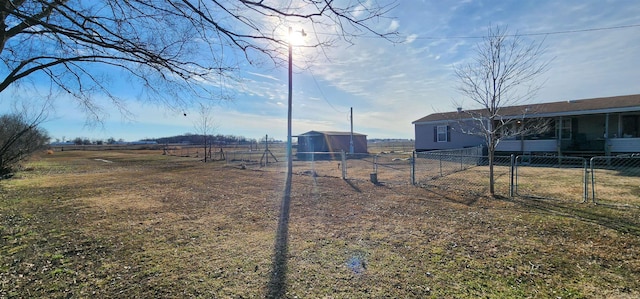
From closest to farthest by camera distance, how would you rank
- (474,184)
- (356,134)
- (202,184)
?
(474,184)
(202,184)
(356,134)

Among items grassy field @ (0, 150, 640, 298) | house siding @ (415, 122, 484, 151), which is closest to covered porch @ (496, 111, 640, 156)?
house siding @ (415, 122, 484, 151)

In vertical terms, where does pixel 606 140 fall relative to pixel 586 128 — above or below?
below

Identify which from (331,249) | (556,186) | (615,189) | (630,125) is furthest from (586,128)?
(331,249)

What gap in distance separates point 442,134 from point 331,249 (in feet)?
63.2

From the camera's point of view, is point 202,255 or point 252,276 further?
point 202,255

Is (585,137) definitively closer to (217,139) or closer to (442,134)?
(442,134)

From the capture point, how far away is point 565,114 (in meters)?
15.4

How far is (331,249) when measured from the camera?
405 centimetres

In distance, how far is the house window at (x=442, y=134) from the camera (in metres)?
20.7

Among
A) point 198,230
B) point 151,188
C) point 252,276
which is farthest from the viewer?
point 151,188

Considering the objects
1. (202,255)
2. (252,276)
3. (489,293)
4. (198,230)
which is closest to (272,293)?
(252,276)

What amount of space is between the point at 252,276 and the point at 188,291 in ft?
2.18

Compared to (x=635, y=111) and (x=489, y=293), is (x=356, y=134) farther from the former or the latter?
(x=489, y=293)

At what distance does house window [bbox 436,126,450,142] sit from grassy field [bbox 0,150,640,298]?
14.6 metres
